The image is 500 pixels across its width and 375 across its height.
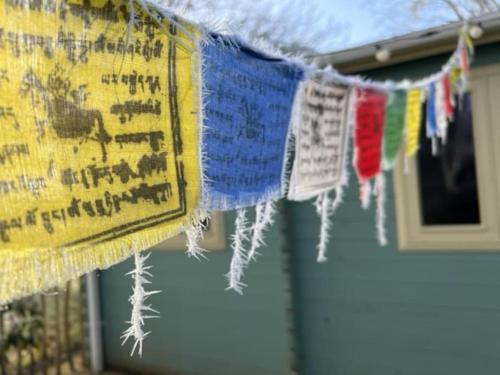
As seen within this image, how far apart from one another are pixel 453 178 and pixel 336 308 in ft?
3.86

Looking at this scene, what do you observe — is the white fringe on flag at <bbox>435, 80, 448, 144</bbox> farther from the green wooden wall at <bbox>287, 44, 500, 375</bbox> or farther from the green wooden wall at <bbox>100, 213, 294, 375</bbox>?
the green wooden wall at <bbox>100, 213, 294, 375</bbox>

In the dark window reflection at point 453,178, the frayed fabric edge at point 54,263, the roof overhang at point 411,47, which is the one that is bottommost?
the frayed fabric edge at point 54,263

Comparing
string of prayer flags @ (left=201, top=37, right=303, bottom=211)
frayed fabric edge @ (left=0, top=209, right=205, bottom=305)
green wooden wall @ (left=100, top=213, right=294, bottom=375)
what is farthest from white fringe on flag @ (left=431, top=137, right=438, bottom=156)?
frayed fabric edge @ (left=0, top=209, right=205, bottom=305)

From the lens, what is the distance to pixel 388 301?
3396 mm

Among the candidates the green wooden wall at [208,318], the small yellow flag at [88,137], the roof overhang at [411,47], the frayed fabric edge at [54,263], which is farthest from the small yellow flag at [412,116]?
the frayed fabric edge at [54,263]

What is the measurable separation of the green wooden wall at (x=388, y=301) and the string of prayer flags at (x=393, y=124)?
0.65 m

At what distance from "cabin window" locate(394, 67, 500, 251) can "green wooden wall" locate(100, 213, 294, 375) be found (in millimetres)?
928

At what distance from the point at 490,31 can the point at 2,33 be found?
267 cm

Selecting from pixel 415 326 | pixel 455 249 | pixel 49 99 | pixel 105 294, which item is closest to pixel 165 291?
pixel 105 294

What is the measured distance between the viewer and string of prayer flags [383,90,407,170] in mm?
2670

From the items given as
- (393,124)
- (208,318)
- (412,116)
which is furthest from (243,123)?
(208,318)

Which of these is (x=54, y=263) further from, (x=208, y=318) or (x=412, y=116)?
(x=208, y=318)

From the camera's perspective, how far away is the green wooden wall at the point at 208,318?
3.71 meters

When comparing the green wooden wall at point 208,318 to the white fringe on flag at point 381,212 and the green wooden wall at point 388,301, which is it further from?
the white fringe on flag at point 381,212
